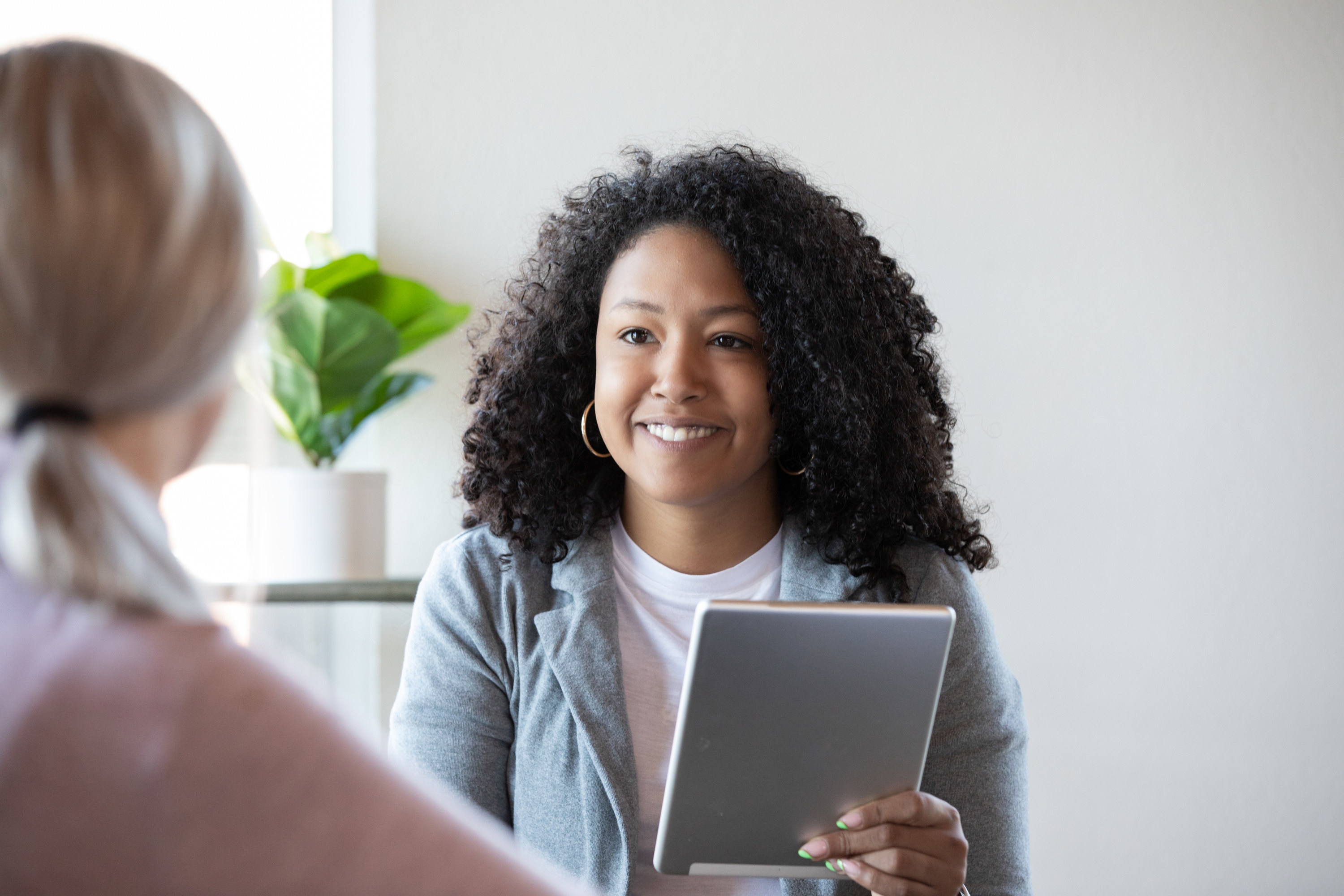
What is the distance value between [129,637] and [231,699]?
55 millimetres

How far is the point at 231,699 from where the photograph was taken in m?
0.52

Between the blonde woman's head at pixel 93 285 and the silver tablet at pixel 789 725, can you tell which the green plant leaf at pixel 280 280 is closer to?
the silver tablet at pixel 789 725

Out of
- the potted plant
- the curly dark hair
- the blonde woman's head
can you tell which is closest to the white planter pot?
the potted plant

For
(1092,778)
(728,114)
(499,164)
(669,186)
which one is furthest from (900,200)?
(1092,778)

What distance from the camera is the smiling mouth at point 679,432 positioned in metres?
1.40

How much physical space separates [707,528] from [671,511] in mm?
52

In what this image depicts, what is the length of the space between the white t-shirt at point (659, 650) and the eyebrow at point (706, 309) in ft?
1.01

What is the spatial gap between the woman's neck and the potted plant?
0.68 meters

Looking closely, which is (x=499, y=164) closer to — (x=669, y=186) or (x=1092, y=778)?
(x=669, y=186)

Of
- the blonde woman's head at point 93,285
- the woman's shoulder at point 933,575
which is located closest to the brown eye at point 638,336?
the woman's shoulder at point 933,575

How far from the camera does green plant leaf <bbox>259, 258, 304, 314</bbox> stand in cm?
196

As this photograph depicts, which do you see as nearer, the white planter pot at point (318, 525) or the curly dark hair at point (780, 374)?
the curly dark hair at point (780, 374)

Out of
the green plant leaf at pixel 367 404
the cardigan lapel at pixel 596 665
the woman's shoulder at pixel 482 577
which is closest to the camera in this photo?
the cardigan lapel at pixel 596 665

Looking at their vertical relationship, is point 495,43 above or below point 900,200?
above
